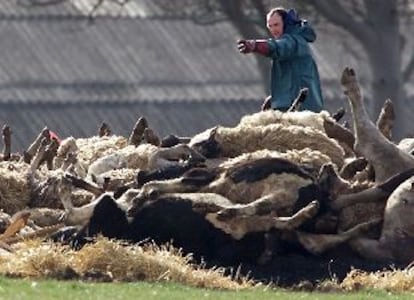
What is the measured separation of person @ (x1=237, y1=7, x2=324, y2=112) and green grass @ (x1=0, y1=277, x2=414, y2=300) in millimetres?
5204

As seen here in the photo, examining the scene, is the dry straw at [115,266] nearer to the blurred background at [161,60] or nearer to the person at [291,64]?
the person at [291,64]

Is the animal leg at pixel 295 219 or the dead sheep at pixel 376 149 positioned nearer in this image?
the animal leg at pixel 295 219

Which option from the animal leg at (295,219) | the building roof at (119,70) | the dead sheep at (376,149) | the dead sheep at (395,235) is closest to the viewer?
the animal leg at (295,219)

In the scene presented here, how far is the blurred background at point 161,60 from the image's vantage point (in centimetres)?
3872

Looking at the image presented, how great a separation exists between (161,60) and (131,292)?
30603 mm

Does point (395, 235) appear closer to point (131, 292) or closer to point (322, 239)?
point (322, 239)

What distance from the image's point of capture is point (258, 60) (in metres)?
41.0

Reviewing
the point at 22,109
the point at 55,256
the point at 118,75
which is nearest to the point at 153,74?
the point at 118,75

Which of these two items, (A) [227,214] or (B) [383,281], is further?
(A) [227,214]

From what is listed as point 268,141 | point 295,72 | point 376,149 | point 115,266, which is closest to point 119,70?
point 295,72

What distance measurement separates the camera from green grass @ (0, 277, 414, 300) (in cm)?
1316

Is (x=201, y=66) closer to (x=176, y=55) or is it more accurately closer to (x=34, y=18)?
(x=176, y=55)

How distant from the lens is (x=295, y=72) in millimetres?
19500

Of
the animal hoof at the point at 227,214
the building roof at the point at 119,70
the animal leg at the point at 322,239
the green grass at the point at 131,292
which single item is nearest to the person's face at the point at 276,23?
the animal leg at the point at 322,239
